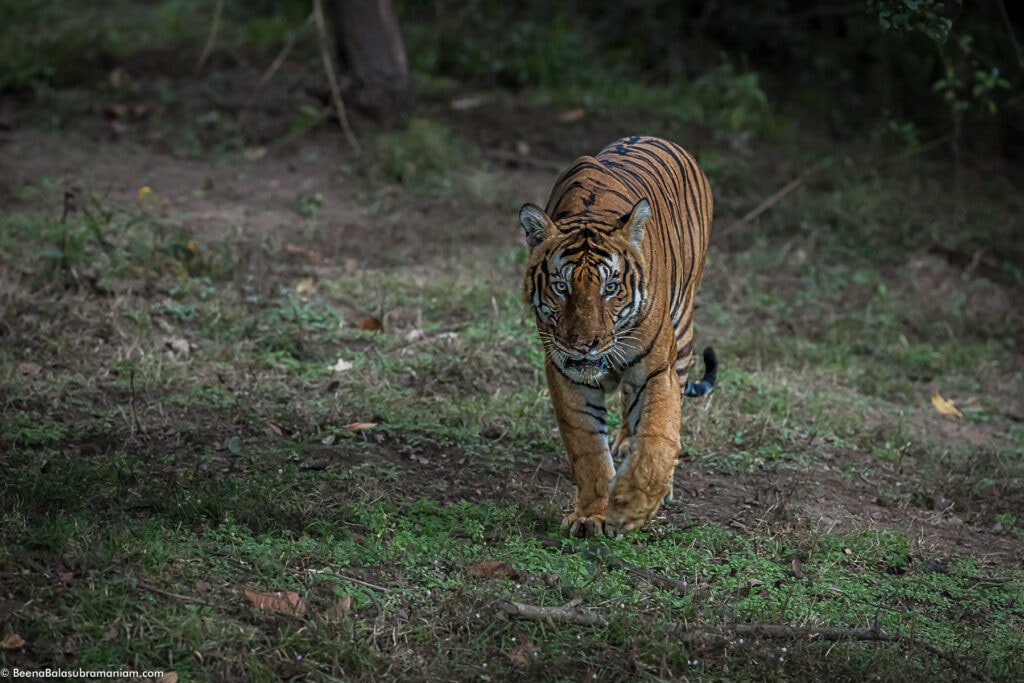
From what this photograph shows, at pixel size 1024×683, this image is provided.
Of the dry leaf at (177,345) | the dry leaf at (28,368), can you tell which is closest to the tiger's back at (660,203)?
the dry leaf at (177,345)

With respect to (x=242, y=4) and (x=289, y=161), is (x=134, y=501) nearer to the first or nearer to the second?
(x=289, y=161)

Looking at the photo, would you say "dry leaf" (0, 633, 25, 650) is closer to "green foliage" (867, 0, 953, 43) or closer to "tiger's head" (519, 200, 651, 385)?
"tiger's head" (519, 200, 651, 385)

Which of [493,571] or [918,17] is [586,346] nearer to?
[493,571]

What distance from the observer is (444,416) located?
18.7 ft

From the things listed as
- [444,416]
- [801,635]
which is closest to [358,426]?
[444,416]

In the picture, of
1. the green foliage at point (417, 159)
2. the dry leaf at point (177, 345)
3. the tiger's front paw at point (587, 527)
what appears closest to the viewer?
the tiger's front paw at point (587, 527)

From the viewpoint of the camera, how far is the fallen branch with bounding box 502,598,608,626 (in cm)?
396

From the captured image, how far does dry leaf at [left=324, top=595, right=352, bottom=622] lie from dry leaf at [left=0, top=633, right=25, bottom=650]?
883 mm

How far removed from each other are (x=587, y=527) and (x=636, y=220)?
3.84 feet

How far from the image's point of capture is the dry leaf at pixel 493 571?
4.20 meters

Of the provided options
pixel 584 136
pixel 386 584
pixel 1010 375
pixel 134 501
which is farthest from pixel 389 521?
pixel 584 136

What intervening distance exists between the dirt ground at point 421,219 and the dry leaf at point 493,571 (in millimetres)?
671

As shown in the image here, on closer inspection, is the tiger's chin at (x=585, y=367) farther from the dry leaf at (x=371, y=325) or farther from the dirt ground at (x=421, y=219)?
the dry leaf at (x=371, y=325)

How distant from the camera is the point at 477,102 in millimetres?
10633
